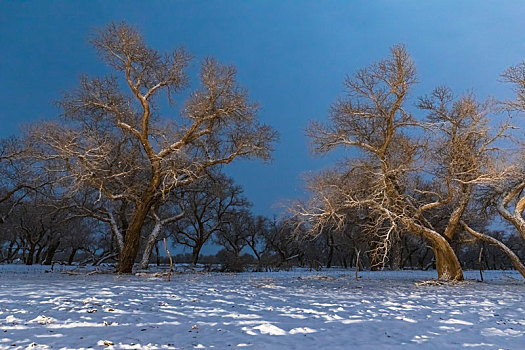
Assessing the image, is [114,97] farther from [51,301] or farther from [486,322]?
[486,322]

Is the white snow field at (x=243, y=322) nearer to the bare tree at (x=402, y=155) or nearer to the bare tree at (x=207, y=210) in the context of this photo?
the bare tree at (x=402, y=155)

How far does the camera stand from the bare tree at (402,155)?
56.8ft

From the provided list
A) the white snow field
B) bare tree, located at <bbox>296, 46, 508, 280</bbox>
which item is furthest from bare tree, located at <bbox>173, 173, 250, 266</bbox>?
the white snow field

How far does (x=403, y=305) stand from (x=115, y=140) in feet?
58.6

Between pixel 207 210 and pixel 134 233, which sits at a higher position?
pixel 207 210

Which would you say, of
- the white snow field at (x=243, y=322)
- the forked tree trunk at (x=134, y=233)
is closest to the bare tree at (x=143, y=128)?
the forked tree trunk at (x=134, y=233)

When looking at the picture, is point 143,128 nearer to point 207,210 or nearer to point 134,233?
point 134,233

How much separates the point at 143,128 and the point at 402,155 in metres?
13.2

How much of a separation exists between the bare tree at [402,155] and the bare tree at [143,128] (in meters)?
4.75

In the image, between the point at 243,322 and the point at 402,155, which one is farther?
the point at 402,155

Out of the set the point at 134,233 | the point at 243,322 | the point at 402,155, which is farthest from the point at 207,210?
the point at 243,322

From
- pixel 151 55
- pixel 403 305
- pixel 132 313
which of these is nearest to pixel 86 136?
pixel 151 55

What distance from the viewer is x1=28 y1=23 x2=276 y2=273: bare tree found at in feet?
60.5

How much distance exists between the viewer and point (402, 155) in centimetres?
1869
